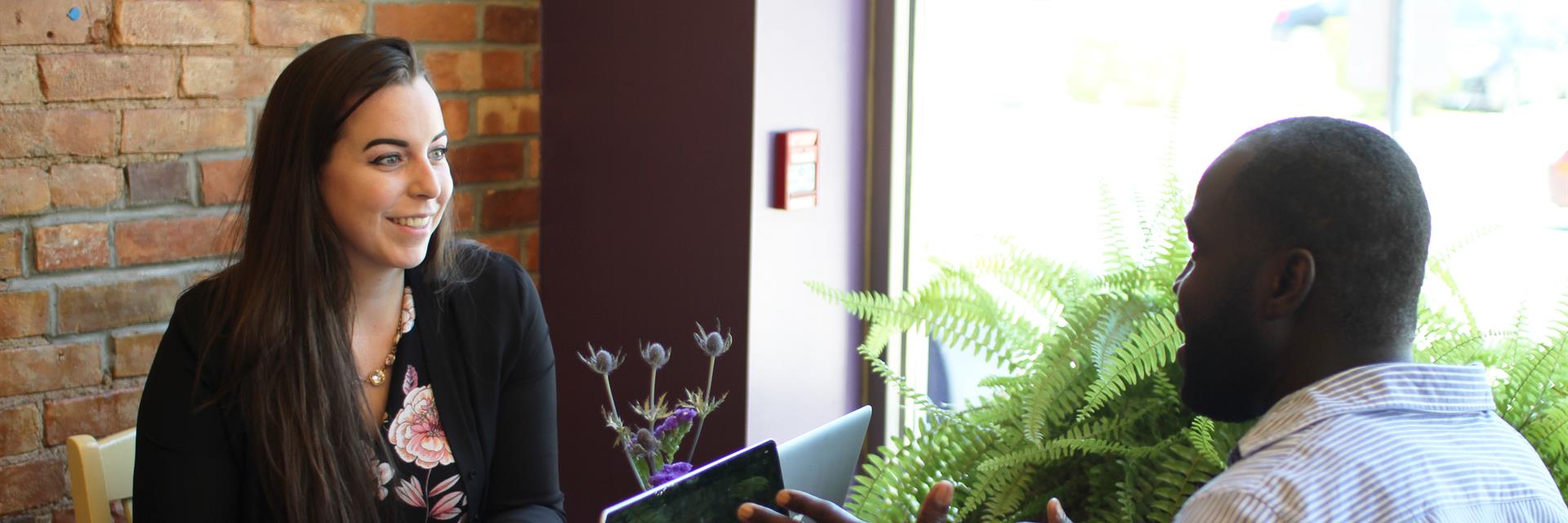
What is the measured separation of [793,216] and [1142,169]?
528 mm

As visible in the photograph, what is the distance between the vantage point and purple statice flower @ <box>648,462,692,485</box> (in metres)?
1.42

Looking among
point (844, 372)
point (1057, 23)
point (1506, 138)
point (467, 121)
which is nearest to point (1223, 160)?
point (1506, 138)

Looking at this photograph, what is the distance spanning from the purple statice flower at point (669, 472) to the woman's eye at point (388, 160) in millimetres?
491

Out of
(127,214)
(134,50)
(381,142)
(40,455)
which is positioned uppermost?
(134,50)

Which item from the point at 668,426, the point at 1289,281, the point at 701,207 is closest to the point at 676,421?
the point at 668,426

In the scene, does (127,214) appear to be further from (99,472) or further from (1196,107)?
(1196,107)

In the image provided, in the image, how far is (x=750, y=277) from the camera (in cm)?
199

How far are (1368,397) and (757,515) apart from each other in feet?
1.59

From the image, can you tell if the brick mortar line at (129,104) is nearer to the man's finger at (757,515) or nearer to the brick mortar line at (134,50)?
the brick mortar line at (134,50)

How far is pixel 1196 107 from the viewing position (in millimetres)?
1856

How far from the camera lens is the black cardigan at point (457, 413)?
1.50 metres

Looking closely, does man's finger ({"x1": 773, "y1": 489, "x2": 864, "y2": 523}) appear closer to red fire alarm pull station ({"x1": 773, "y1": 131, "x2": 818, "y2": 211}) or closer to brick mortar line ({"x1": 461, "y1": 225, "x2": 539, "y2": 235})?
red fire alarm pull station ({"x1": 773, "y1": 131, "x2": 818, "y2": 211})

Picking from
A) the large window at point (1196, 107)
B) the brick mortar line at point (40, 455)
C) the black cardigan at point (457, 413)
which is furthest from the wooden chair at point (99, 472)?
the large window at point (1196, 107)

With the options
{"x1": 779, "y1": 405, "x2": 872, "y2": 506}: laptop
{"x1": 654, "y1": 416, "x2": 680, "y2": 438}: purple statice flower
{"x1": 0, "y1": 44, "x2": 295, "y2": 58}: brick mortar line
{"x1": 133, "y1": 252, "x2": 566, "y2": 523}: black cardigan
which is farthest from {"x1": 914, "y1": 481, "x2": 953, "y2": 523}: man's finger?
{"x1": 0, "y1": 44, "x2": 295, "y2": 58}: brick mortar line
